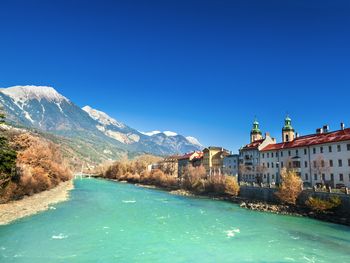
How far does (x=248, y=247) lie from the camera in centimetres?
3062

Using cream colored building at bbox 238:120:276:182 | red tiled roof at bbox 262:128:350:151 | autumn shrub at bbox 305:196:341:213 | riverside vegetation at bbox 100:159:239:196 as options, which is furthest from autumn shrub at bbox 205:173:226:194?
autumn shrub at bbox 305:196:341:213

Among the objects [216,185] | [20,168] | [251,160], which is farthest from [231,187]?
[20,168]

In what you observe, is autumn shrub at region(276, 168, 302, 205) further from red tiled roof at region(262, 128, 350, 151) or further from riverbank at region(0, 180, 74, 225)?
riverbank at region(0, 180, 74, 225)

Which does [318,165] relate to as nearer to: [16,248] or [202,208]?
[202,208]

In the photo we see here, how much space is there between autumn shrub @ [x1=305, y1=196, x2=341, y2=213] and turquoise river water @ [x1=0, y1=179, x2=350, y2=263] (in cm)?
294

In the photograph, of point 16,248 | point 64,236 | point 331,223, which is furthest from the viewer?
point 331,223

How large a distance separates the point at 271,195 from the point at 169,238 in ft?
113

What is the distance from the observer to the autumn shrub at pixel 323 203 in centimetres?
4634

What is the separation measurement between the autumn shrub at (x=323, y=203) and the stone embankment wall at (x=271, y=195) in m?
0.57

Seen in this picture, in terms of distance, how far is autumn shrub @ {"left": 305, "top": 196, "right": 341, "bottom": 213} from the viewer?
46.3 metres

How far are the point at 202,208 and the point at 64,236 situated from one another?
2986 cm

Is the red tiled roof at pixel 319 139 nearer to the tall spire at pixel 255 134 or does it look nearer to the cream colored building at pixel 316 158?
the cream colored building at pixel 316 158

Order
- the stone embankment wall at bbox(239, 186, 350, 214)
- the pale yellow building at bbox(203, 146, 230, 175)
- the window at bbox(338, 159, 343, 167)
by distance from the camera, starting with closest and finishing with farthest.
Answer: the stone embankment wall at bbox(239, 186, 350, 214), the window at bbox(338, 159, 343, 167), the pale yellow building at bbox(203, 146, 230, 175)

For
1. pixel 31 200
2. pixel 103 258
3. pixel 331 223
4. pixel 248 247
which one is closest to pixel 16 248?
pixel 103 258
